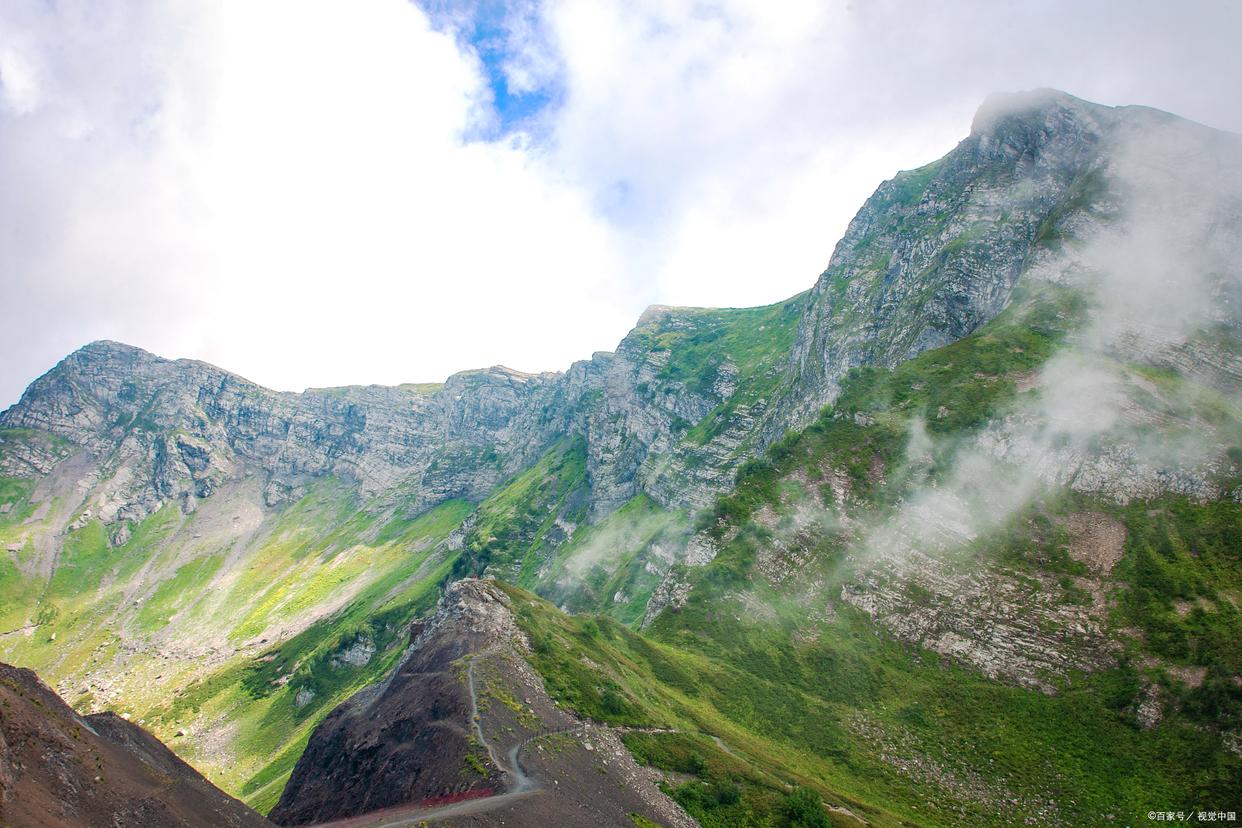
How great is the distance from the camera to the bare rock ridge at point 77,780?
2578cm

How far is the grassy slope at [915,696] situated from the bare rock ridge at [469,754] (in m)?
4.38

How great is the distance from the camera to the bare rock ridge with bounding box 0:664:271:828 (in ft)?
84.6

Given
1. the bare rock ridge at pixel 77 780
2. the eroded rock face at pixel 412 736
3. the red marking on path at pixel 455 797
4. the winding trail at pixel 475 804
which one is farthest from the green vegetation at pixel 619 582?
the bare rock ridge at pixel 77 780

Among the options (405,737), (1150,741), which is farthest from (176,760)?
(1150,741)

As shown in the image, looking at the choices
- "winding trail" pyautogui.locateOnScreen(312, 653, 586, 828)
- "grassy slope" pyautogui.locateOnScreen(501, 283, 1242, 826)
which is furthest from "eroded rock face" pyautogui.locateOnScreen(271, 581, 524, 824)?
"grassy slope" pyautogui.locateOnScreen(501, 283, 1242, 826)

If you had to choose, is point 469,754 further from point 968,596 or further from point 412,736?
point 968,596

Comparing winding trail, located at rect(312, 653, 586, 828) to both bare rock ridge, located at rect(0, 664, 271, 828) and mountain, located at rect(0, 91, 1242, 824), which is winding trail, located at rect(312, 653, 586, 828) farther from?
bare rock ridge, located at rect(0, 664, 271, 828)

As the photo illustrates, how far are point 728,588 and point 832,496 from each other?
2508 cm

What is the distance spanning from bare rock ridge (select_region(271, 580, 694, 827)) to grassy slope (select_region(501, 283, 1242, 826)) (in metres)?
4.38

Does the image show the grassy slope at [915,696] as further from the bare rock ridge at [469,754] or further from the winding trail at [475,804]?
the winding trail at [475,804]

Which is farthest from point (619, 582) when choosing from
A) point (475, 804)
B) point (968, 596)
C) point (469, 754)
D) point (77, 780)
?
point (77, 780)

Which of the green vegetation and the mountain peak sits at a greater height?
the mountain peak

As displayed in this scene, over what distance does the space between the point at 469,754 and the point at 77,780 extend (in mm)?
23243

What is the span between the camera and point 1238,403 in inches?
3627
